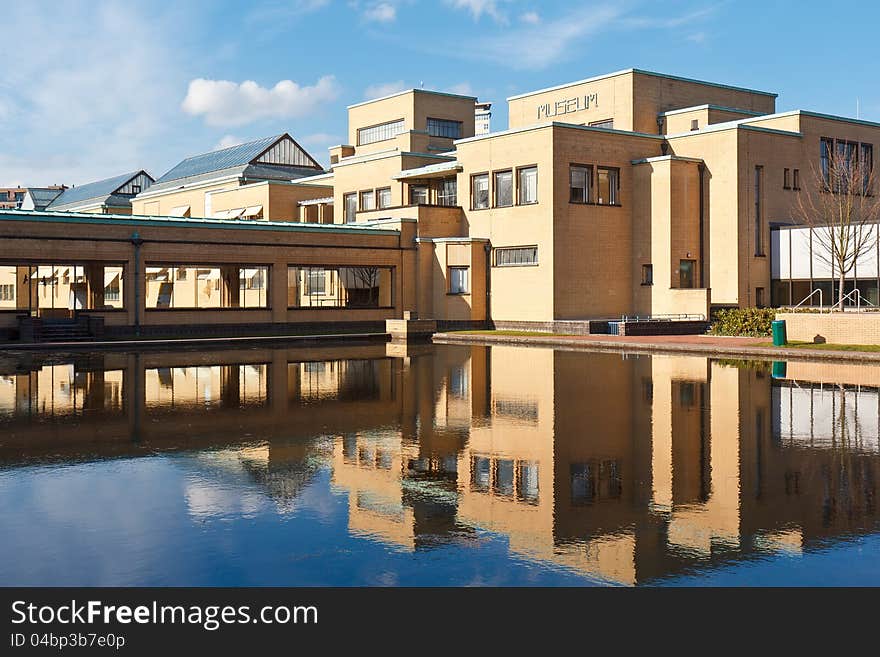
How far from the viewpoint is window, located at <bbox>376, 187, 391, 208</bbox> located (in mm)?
61506

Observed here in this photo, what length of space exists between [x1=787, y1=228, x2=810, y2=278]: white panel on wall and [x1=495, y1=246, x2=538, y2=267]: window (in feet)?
42.4

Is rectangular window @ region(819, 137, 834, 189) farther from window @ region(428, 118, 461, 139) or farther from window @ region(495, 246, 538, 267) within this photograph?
window @ region(428, 118, 461, 139)

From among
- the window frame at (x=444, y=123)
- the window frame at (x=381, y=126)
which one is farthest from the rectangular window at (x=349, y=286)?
the window frame at (x=444, y=123)

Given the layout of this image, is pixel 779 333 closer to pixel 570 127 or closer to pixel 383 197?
pixel 570 127

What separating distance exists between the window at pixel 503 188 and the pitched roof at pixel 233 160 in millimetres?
27001

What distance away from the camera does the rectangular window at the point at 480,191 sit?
5445cm

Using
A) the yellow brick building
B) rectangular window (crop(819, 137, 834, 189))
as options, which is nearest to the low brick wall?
the yellow brick building

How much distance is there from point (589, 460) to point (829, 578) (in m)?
5.68

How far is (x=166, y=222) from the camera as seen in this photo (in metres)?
48.0

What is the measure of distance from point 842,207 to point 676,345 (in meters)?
20.2

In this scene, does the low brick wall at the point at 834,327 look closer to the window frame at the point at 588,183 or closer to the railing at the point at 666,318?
the railing at the point at 666,318

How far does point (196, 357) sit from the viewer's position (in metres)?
36.3
